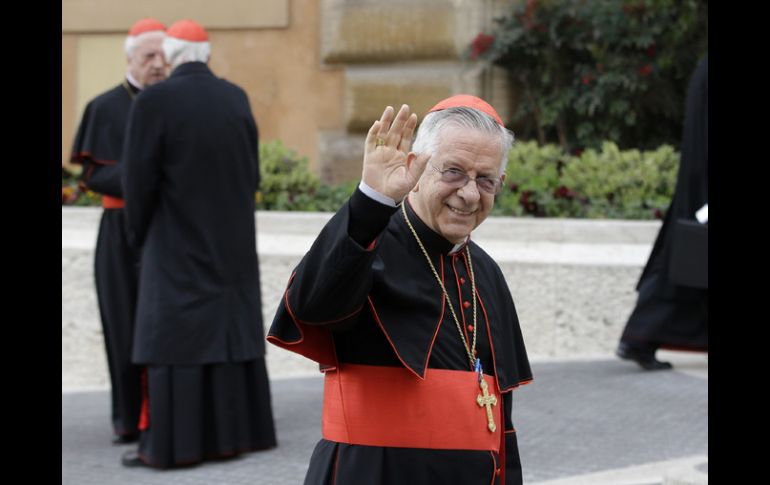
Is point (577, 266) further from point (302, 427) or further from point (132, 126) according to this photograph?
point (132, 126)

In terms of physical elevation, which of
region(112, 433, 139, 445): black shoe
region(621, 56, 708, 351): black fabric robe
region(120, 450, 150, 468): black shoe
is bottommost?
region(112, 433, 139, 445): black shoe

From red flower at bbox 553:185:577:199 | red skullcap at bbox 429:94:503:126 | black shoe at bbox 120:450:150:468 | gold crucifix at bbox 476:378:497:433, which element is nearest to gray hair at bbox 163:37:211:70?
black shoe at bbox 120:450:150:468

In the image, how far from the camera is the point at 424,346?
352 cm

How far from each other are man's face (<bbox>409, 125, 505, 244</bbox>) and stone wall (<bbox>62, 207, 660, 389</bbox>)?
20.2 ft

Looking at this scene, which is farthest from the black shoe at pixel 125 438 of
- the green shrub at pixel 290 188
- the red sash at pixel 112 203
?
the green shrub at pixel 290 188

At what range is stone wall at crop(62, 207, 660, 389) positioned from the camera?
970 cm

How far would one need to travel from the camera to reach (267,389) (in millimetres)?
7270

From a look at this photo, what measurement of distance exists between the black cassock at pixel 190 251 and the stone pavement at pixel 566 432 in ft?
0.76

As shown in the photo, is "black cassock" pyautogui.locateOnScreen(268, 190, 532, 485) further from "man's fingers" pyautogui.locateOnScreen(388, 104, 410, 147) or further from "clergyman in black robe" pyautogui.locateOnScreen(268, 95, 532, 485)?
"man's fingers" pyautogui.locateOnScreen(388, 104, 410, 147)

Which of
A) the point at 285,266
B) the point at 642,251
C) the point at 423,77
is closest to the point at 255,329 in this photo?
the point at 285,266

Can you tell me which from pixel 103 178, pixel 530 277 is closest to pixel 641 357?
pixel 530 277

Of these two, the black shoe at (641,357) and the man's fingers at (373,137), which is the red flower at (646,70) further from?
the man's fingers at (373,137)

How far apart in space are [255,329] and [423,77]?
6068 millimetres
